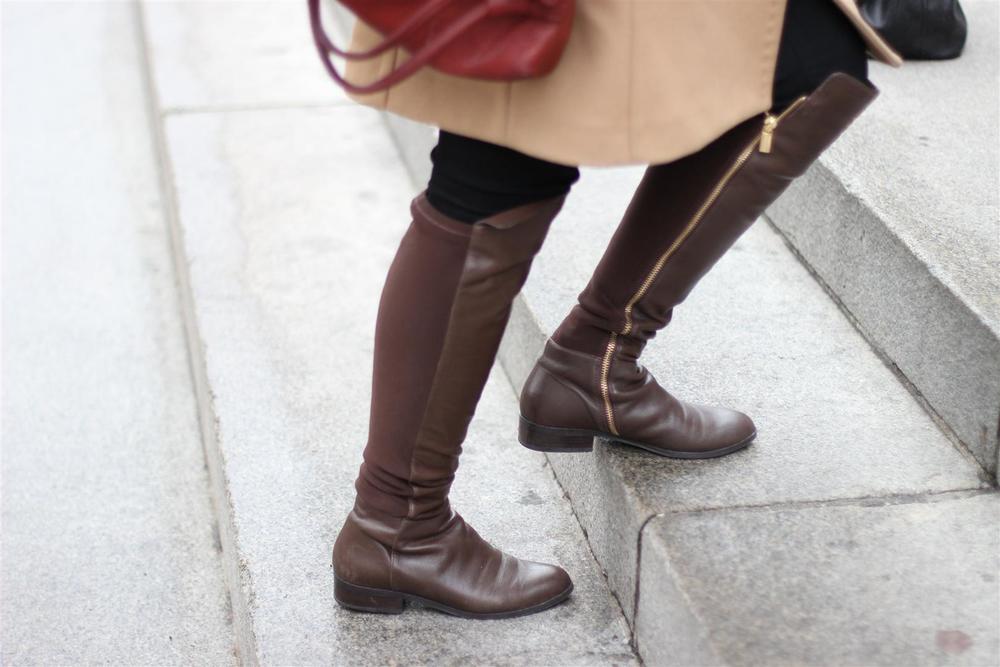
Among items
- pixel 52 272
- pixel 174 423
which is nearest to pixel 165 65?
pixel 52 272

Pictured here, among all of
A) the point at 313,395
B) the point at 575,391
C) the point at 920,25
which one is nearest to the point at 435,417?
the point at 575,391

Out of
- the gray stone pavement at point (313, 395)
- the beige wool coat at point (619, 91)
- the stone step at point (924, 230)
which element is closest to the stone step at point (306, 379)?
the gray stone pavement at point (313, 395)

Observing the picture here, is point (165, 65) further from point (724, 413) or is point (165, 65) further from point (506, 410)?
point (724, 413)

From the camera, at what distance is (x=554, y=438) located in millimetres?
1533

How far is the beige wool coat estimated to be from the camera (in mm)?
1063

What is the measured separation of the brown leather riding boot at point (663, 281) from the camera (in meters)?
1.30

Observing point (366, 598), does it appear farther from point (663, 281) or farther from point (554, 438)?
point (663, 281)

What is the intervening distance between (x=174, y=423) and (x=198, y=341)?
0.56 feet

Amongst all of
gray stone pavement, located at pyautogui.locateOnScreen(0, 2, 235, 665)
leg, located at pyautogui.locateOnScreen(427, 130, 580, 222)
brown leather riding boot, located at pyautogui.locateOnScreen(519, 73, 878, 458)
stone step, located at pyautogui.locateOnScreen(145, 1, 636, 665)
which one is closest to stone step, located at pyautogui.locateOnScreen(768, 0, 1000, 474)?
brown leather riding boot, located at pyautogui.locateOnScreen(519, 73, 878, 458)

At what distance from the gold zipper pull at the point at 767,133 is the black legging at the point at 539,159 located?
0.01 metres

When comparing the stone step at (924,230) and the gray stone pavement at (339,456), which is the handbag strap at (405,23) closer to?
the gray stone pavement at (339,456)

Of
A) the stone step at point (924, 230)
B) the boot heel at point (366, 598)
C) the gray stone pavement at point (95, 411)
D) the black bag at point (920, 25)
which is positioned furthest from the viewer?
the black bag at point (920, 25)

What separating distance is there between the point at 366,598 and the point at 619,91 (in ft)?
2.35

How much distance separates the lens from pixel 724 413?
1.56 metres
